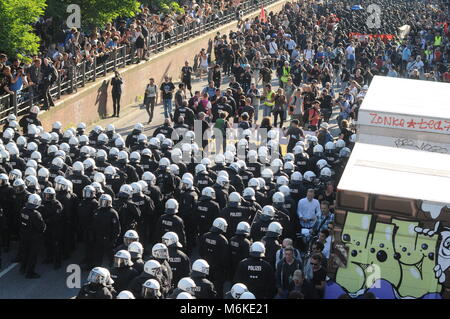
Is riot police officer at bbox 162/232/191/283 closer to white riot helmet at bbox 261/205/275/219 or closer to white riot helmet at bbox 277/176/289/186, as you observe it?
white riot helmet at bbox 261/205/275/219

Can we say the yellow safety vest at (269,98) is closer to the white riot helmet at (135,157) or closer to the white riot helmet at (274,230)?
the white riot helmet at (135,157)

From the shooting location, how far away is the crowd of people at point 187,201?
14.9 meters

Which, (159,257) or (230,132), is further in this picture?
(230,132)

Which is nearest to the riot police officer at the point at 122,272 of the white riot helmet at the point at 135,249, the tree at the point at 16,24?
the white riot helmet at the point at 135,249

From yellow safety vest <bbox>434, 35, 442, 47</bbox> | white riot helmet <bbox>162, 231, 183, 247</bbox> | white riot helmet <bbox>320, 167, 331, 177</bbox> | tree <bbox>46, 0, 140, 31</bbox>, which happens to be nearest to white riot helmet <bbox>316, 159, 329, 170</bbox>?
white riot helmet <bbox>320, 167, 331, 177</bbox>

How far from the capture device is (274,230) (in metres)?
16.2

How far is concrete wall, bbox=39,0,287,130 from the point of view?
28.3 metres

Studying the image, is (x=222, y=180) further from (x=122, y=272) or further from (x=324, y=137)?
(x=324, y=137)

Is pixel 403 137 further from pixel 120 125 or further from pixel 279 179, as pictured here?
pixel 120 125

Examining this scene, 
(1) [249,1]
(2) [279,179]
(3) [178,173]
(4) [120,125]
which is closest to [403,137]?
(2) [279,179]

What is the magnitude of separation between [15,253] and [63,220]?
61.5 inches

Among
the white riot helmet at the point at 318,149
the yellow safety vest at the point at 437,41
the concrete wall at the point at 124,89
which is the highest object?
the white riot helmet at the point at 318,149

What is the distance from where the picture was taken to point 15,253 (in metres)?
19.0

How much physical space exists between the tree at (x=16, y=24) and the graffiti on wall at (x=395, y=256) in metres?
14.7
